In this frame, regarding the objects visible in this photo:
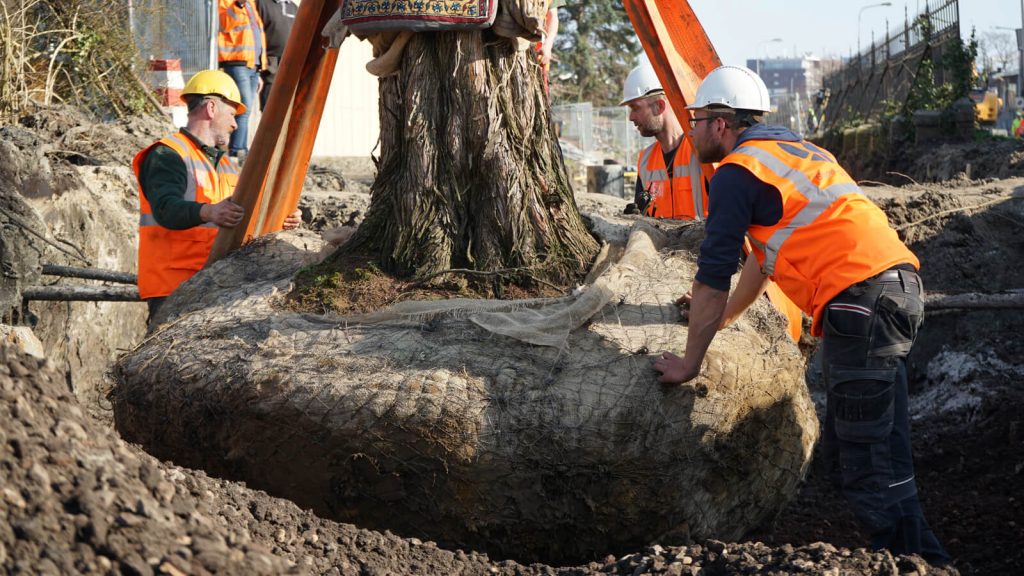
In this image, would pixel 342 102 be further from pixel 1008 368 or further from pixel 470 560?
pixel 470 560

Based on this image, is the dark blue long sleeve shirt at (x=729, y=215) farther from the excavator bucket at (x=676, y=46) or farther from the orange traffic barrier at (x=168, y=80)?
the orange traffic barrier at (x=168, y=80)

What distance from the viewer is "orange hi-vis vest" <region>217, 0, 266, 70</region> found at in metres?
9.17

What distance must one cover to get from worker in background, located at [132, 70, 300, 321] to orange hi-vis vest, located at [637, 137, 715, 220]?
2.18 m

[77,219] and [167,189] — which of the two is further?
[77,219]

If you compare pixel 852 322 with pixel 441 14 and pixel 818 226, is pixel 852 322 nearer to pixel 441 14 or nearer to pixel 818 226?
pixel 818 226

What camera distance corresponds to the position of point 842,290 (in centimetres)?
370

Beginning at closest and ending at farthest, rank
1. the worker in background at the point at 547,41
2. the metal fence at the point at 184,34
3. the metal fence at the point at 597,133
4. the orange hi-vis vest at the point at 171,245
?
the worker in background at the point at 547,41 < the orange hi-vis vest at the point at 171,245 < the metal fence at the point at 184,34 < the metal fence at the point at 597,133

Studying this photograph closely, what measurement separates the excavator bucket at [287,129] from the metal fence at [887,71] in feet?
51.1

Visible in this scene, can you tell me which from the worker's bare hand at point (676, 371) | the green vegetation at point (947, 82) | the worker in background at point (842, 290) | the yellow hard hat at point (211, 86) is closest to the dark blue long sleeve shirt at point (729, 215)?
the worker in background at point (842, 290)

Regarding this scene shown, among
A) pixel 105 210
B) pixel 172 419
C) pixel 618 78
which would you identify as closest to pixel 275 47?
pixel 105 210

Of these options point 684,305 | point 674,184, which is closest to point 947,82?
point 674,184

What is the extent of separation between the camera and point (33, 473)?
93.6 inches

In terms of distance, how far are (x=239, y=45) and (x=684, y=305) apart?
6295mm

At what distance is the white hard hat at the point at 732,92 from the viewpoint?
156 inches
